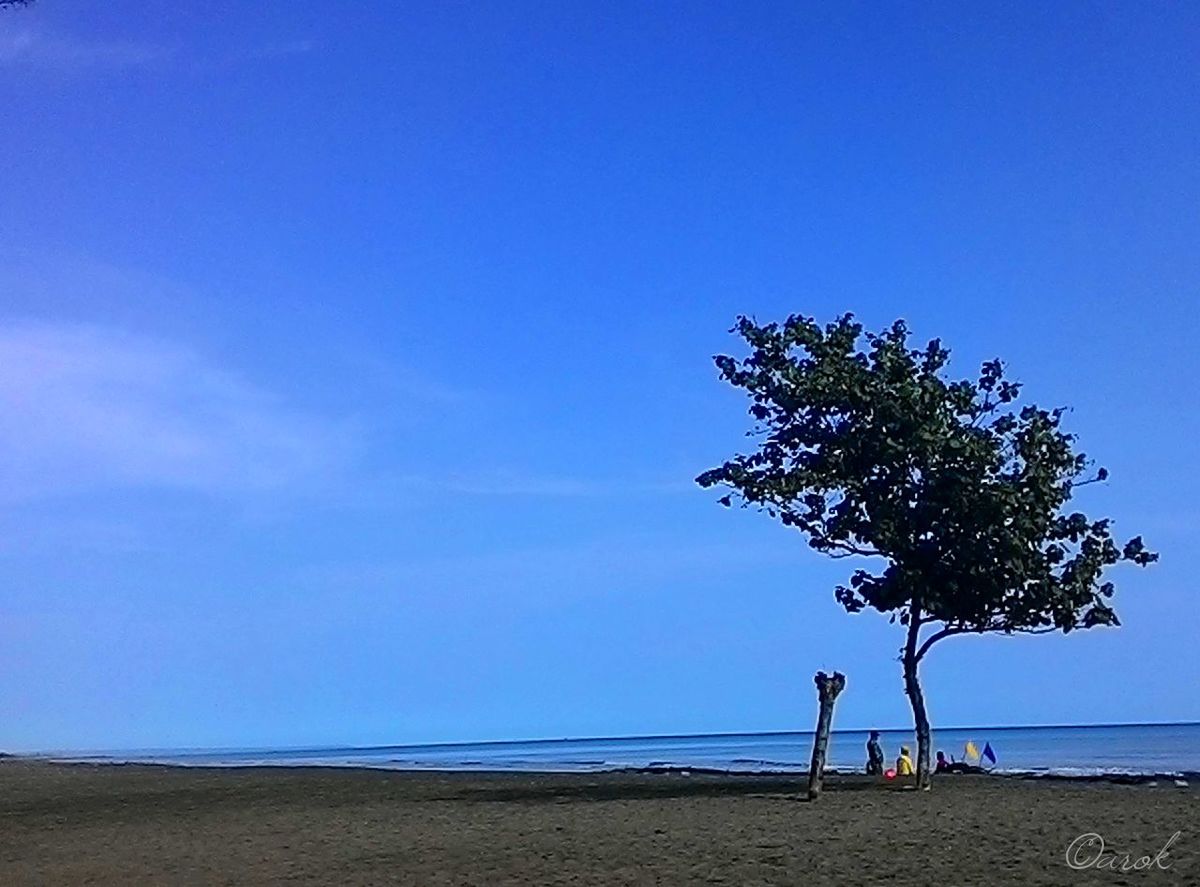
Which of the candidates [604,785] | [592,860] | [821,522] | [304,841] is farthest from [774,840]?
[604,785]

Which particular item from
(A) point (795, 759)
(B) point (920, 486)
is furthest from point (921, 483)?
(A) point (795, 759)

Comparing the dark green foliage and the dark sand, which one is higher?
the dark green foliage

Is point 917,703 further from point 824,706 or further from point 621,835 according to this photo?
point 621,835

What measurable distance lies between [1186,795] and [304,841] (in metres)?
→ 16.8

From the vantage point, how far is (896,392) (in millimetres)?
28797

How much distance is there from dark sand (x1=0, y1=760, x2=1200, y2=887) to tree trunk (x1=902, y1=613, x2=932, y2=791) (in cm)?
61

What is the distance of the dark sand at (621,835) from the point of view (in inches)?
702

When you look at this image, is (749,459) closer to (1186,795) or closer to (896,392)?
(896,392)

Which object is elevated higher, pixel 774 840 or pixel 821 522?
pixel 821 522

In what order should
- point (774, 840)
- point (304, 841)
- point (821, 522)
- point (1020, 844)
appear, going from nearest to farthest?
point (1020, 844), point (774, 840), point (304, 841), point (821, 522)

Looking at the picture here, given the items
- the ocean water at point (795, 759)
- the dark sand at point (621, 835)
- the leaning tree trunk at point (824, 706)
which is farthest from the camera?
the ocean water at point (795, 759)

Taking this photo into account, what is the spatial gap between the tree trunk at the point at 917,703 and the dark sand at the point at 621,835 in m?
0.61

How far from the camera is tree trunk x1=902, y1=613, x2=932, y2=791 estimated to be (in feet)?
96.5

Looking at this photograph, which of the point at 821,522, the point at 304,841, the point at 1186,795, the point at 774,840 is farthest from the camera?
the point at 821,522
